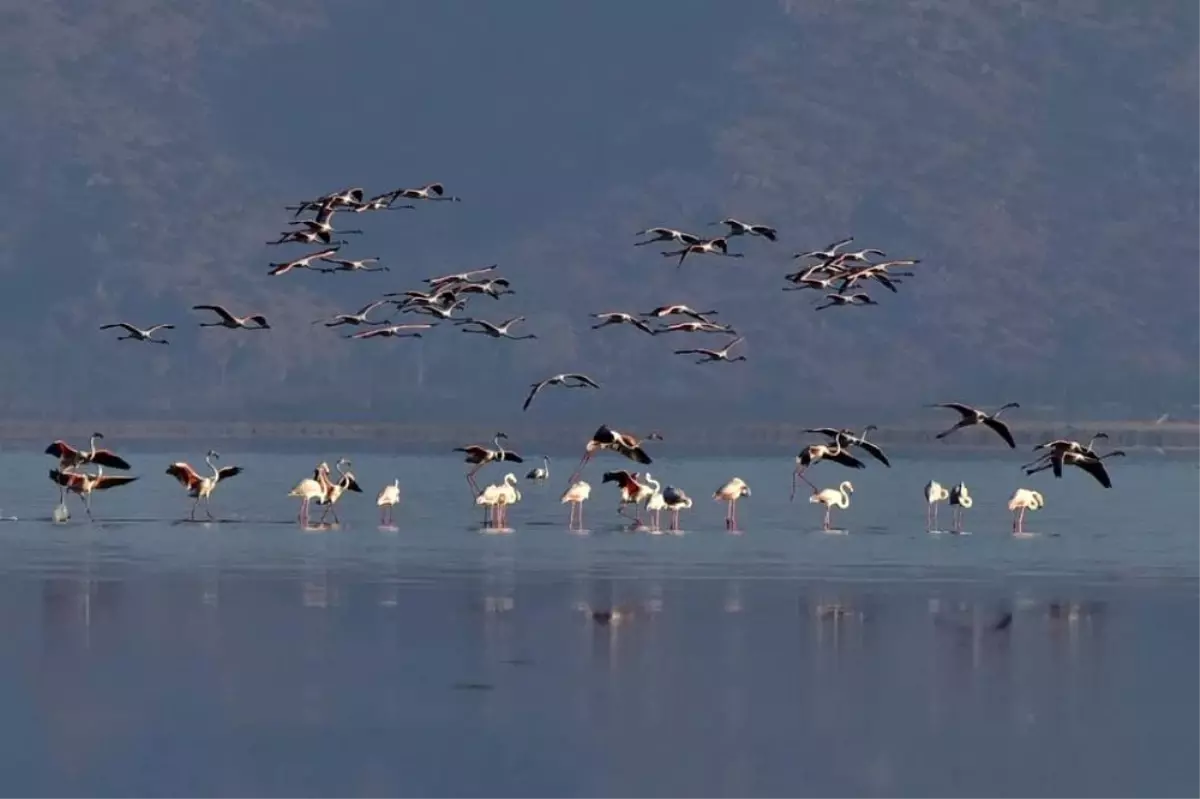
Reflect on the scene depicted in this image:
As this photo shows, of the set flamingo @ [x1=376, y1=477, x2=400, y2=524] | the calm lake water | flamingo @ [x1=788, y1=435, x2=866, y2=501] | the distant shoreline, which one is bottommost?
the calm lake water

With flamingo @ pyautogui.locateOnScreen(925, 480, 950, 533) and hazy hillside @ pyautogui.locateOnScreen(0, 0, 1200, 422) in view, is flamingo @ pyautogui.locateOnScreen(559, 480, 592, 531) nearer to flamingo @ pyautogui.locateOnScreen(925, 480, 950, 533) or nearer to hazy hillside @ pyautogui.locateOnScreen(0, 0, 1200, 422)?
flamingo @ pyautogui.locateOnScreen(925, 480, 950, 533)

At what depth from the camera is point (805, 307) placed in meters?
147

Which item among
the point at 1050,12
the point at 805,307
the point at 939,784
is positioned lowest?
the point at 939,784

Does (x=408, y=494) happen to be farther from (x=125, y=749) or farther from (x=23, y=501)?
(x=125, y=749)

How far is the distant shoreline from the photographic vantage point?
95312mm

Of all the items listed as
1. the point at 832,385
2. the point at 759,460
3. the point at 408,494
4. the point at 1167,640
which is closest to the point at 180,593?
the point at 1167,640

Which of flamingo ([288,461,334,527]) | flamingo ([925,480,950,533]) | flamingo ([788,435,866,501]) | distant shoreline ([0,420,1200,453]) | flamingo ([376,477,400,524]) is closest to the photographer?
flamingo ([788,435,866,501])

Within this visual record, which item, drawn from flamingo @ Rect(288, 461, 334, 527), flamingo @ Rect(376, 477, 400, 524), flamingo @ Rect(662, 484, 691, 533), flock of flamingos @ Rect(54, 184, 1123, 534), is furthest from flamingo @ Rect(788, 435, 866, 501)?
flamingo @ Rect(288, 461, 334, 527)

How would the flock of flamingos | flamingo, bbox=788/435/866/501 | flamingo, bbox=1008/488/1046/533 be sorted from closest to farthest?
the flock of flamingos, flamingo, bbox=788/435/866/501, flamingo, bbox=1008/488/1046/533

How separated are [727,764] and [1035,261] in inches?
5337

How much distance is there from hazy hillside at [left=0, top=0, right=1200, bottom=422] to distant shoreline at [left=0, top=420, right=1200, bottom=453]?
12033mm

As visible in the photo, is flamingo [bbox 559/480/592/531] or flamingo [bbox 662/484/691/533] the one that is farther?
flamingo [bbox 559/480/592/531]

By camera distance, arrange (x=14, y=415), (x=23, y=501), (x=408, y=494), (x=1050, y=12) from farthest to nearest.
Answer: (x=1050, y=12), (x=14, y=415), (x=408, y=494), (x=23, y=501)

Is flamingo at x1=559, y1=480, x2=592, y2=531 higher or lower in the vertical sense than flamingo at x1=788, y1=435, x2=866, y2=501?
lower
